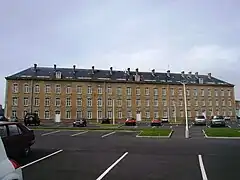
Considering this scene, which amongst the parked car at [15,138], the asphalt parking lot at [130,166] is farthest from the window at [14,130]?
the asphalt parking lot at [130,166]

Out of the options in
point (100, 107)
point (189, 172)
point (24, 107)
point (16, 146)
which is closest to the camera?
point (189, 172)

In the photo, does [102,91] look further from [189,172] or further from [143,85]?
[189,172]

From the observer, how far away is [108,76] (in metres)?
85.5

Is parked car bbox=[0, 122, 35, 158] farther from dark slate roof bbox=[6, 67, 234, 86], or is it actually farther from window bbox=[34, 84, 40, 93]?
dark slate roof bbox=[6, 67, 234, 86]

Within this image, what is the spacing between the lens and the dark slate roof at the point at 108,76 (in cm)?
7901

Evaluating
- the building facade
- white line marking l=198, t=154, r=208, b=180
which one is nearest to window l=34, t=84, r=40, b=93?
the building facade

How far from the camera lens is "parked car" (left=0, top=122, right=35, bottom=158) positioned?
1085 centimetres

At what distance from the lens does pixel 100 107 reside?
81.0 metres

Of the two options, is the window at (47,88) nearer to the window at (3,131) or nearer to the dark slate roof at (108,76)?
the dark slate roof at (108,76)

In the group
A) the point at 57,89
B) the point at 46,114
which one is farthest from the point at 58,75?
the point at 46,114

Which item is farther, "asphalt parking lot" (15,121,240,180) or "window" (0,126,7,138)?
"window" (0,126,7,138)

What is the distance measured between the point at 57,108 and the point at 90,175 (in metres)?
71.3

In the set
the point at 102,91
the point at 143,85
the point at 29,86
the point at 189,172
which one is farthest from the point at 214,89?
the point at 189,172

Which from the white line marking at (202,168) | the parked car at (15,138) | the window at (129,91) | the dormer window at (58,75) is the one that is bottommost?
the white line marking at (202,168)
